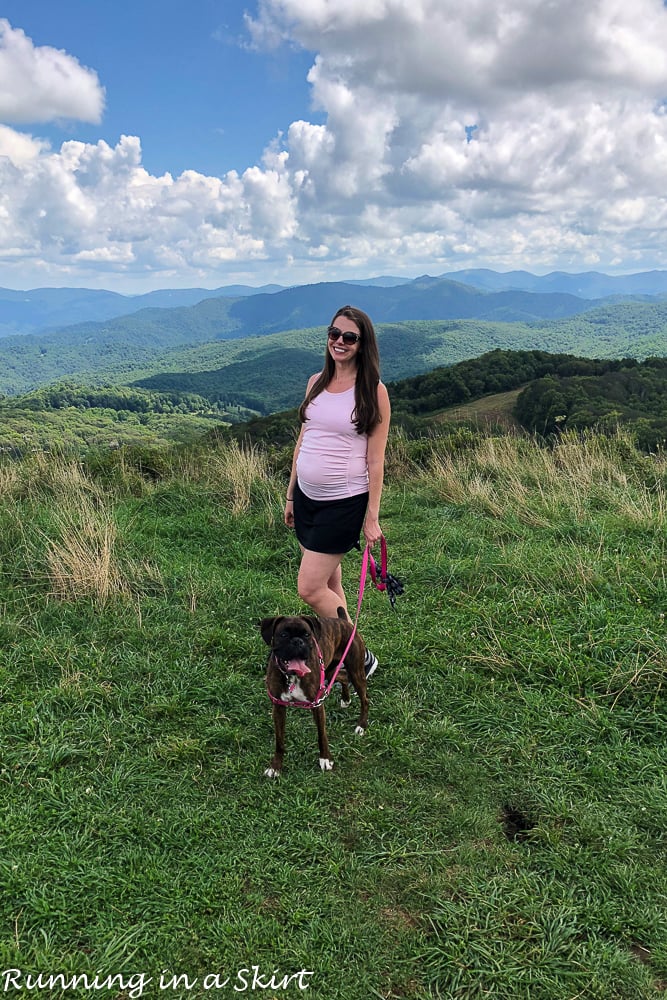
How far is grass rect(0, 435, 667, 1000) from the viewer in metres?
2.17

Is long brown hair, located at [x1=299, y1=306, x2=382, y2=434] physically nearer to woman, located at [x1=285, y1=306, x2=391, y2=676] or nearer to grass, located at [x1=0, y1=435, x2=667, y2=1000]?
woman, located at [x1=285, y1=306, x2=391, y2=676]

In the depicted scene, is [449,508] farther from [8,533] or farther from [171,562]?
[8,533]

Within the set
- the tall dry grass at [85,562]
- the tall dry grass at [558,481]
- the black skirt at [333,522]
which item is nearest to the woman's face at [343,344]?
the black skirt at [333,522]

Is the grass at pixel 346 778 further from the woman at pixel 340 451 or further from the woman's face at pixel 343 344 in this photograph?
the woman's face at pixel 343 344

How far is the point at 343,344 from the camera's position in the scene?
326cm

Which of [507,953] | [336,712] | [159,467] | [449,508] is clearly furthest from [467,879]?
[159,467]

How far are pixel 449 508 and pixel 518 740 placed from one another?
4.11 metres

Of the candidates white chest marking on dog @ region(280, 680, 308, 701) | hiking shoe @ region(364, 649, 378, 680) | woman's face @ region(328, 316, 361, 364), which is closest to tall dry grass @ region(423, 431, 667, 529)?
hiking shoe @ region(364, 649, 378, 680)

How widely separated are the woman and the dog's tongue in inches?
28.6

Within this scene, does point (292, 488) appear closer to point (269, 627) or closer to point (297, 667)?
point (269, 627)

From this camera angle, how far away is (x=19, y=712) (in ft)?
11.4

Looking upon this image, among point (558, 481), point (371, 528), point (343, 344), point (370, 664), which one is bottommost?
point (370, 664)

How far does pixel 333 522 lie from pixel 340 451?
0.44 m

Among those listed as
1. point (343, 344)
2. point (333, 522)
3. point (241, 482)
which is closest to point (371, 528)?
point (333, 522)
